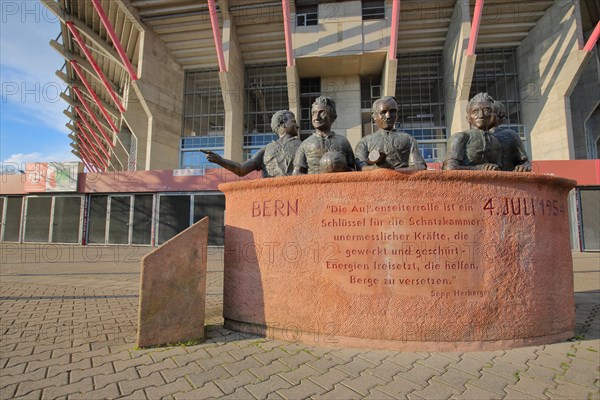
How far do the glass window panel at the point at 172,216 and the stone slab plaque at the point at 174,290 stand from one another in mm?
13971

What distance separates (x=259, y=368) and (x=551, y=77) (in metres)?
25.2

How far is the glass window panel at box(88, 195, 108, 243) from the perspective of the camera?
1727cm

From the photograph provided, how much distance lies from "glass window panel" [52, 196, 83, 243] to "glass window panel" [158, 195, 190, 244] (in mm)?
4826

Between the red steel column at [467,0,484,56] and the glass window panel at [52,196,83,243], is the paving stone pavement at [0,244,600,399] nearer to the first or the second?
the glass window panel at [52,196,83,243]

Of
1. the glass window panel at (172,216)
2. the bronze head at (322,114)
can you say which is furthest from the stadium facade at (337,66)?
the bronze head at (322,114)

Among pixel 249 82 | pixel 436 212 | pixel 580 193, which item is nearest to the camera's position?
pixel 436 212

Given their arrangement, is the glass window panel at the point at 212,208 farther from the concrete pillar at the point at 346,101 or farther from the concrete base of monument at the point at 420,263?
the concrete base of monument at the point at 420,263

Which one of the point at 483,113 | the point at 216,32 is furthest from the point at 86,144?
the point at 483,113

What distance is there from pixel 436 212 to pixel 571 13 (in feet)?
79.0

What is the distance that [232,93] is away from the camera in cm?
2134

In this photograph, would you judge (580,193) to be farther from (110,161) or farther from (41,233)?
(110,161)

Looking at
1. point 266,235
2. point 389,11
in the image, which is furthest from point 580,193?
point 266,235

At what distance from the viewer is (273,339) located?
3.25 m

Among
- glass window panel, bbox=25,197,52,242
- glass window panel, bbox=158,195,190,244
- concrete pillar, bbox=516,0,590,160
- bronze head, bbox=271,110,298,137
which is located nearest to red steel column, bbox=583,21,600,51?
concrete pillar, bbox=516,0,590,160
